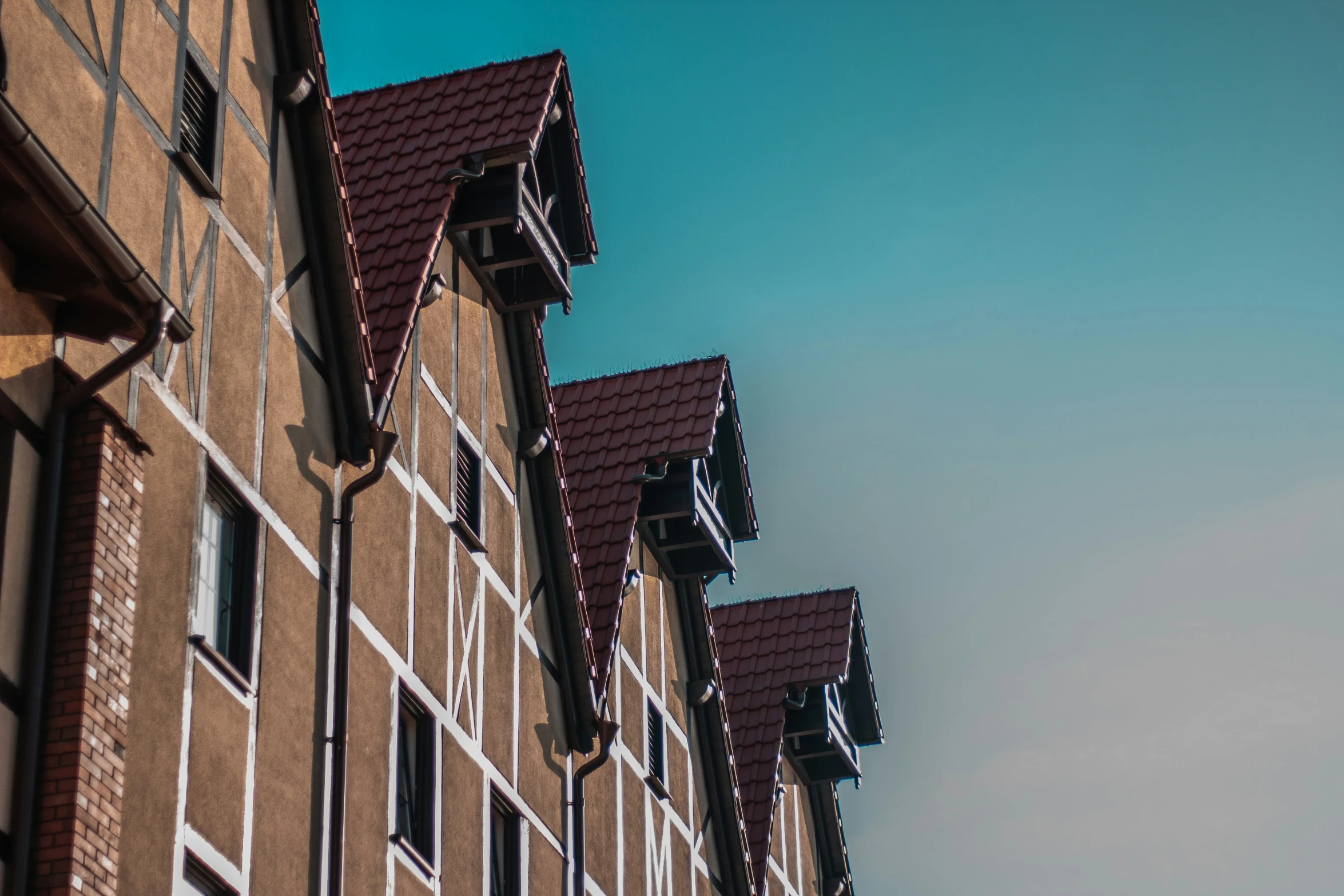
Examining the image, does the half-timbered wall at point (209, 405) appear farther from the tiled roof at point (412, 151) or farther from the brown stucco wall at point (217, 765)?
the tiled roof at point (412, 151)

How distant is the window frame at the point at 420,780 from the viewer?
16.8m

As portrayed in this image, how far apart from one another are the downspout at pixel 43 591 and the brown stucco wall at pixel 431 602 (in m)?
5.69

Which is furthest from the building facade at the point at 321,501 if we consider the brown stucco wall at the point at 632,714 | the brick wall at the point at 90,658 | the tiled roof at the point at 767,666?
the tiled roof at the point at 767,666

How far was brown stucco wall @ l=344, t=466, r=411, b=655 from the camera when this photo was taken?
54.1 feet

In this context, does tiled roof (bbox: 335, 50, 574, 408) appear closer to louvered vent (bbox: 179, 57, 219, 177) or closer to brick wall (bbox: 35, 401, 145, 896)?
louvered vent (bbox: 179, 57, 219, 177)

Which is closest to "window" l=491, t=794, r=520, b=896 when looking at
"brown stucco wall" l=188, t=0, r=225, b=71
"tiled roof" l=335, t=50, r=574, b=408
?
"tiled roof" l=335, t=50, r=574, b=408

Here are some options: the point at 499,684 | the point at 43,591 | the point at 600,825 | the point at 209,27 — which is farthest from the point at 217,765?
the point at 600,825

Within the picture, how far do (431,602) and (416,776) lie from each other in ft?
5.74

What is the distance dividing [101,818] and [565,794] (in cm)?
1046

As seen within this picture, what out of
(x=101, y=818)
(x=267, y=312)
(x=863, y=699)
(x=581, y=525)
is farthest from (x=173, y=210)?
(x=863, y=699)

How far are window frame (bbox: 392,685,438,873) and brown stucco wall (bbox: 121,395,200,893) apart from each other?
414cm

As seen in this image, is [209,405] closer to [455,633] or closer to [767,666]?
[455,633]

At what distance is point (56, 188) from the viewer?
11.2 metres

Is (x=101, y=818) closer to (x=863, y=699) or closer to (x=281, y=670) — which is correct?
(x=281, y=670)
